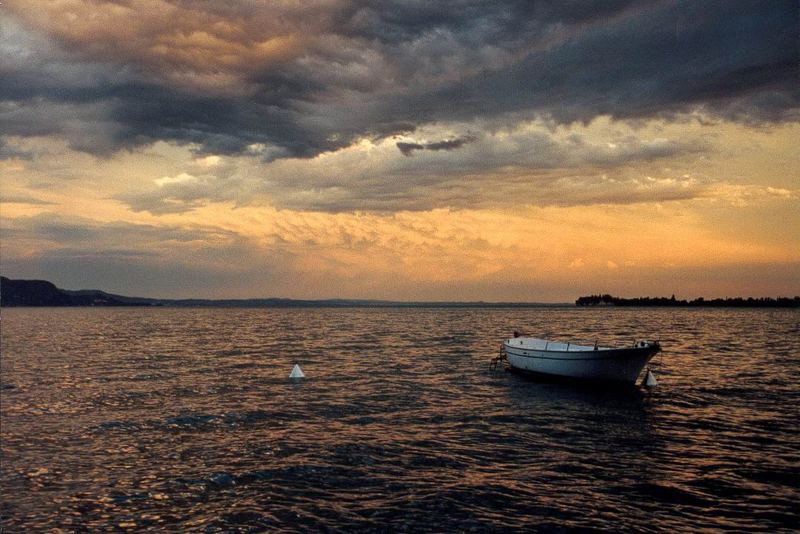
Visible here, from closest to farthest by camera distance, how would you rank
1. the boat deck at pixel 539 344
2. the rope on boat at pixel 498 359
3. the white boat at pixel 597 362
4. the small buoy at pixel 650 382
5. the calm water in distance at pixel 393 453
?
the calm water in distance at pixel 393 453
the white boat at pixel 597 362
the small buoy at pixel 650 382
the boat deck at pixel 539 344
the rope on boat at pixel 498 359

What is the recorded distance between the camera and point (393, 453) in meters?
19.1

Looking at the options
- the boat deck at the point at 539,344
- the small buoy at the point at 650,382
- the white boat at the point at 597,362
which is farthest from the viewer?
the boat deck at the point at 539,344

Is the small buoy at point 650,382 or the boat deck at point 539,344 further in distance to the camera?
the boat deck at point 539,344

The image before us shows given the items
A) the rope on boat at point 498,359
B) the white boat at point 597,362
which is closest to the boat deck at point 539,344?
the rope on boat at point 498,359

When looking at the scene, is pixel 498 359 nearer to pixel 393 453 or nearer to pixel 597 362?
pixel 597 362

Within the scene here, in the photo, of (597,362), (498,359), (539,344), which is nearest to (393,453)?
(597,362)

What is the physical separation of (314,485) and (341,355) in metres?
38.5

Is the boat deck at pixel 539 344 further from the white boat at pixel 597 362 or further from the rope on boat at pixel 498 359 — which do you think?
the white boat at pixel 597 362

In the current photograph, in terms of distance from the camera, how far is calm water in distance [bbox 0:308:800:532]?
45.4 feet

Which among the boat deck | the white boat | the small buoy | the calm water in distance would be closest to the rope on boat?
the boat deck

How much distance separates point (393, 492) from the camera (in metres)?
15.3

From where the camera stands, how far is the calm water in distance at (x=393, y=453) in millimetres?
13836

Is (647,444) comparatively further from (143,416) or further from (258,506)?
(143,416)

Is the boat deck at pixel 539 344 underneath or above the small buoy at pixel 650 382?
above
